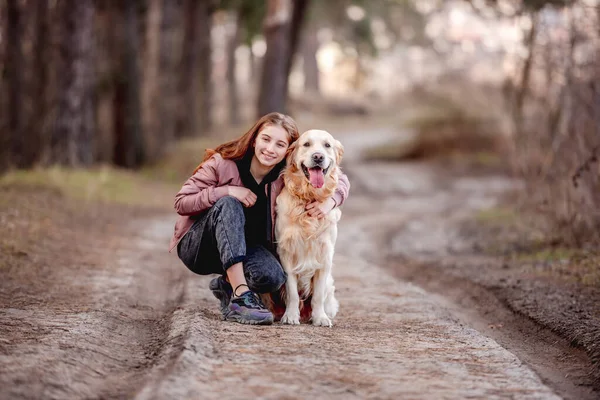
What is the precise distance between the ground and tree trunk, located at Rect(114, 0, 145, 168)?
805cm

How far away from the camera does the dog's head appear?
4891 millimetres

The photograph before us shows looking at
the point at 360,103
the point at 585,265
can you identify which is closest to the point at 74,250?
the point at 585,265

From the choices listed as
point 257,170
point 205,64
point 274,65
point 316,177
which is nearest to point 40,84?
point 274,65

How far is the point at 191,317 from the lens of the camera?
4859 millimetres

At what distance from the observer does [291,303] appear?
5.12 metres

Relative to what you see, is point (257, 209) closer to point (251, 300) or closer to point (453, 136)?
point (251, 300)

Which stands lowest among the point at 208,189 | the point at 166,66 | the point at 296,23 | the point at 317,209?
the point at 317,209

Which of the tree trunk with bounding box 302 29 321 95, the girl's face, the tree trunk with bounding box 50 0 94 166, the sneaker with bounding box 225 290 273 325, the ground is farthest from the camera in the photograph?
the tree trunk with bounding box 302 29 321 95

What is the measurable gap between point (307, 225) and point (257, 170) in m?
0.56

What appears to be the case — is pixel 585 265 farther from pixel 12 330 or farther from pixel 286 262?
pixel 12 330

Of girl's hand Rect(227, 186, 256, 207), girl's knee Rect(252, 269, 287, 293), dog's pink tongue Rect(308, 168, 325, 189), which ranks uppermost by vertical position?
dog's pink tongue Rect(308, 168, 325, 189)

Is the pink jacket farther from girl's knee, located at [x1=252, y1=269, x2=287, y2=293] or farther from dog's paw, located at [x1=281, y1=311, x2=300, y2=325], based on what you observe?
dog's paw, located at [x1=281, y1=311, x2=300, y2=325]

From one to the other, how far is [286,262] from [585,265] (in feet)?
11.6

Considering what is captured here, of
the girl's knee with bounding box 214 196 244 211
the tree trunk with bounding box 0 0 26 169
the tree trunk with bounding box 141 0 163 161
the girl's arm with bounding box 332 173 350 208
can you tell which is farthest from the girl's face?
the tree trunk with bounding box 141 0 163 161
